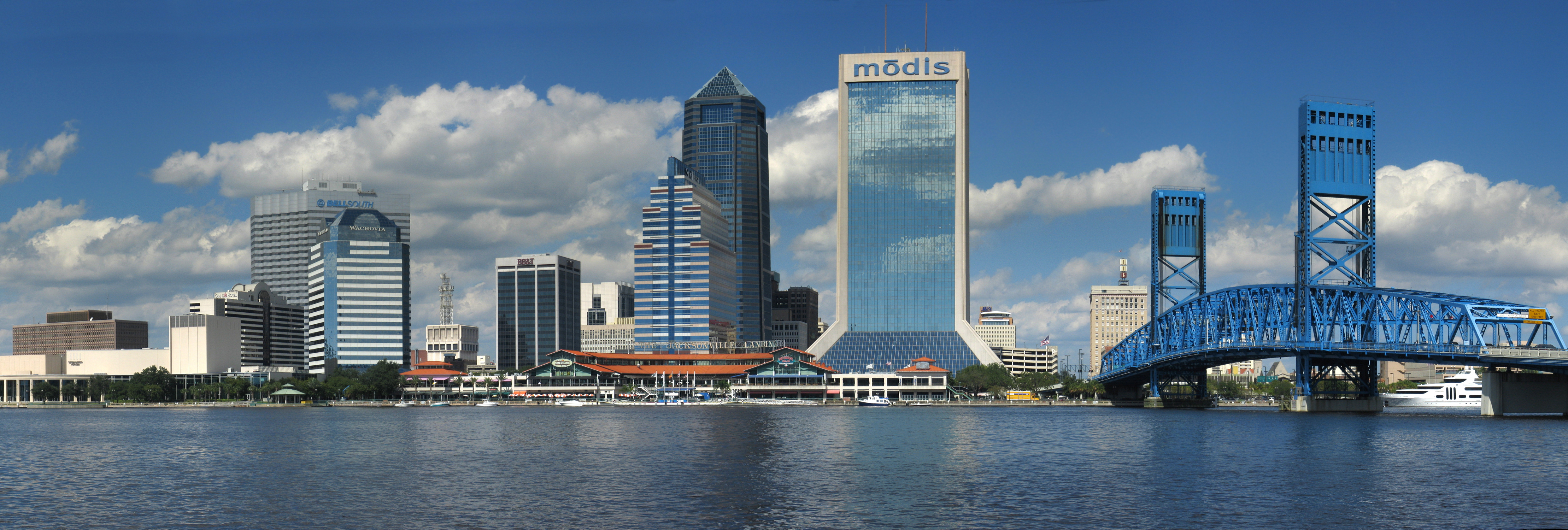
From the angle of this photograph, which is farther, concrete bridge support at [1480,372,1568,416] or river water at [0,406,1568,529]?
concrete bridge support at [1480,372,1568,416]

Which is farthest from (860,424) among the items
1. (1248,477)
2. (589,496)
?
(589,496)

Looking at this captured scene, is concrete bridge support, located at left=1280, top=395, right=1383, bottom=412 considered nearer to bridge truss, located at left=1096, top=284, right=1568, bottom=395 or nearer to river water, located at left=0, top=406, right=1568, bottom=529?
bridge truss, located at left=1096, top=284, right=1568, bottom=395

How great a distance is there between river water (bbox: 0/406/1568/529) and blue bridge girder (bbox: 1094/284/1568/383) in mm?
9332

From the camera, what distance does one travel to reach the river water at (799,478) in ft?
194

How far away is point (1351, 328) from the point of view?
162750mm

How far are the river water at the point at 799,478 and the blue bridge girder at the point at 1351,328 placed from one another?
933 centimetres

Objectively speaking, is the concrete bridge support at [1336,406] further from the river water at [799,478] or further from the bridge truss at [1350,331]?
→ the river water at [799,478]

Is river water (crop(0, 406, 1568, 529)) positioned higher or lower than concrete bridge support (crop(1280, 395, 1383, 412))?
higher

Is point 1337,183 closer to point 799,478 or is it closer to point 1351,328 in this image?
point 1351,328

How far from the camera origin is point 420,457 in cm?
9462

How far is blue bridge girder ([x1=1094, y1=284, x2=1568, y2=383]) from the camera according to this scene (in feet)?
453

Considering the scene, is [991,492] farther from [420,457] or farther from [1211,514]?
[420,457]

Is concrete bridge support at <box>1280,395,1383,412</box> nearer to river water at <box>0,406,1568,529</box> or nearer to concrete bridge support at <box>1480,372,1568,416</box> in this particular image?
concrete bridge support at <box>1480,372,1568,416</box>

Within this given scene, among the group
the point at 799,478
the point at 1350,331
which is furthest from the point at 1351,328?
the point at 799,478
